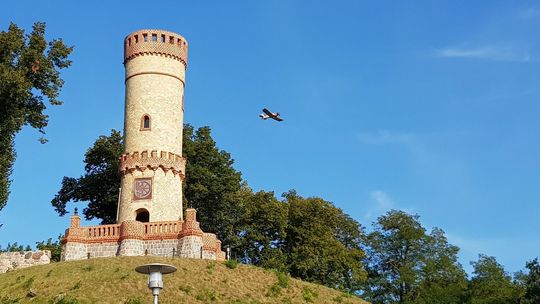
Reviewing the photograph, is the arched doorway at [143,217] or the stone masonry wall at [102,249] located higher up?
the arched doorway at [143,217]

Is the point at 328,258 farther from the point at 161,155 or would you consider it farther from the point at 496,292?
the point at 161,155

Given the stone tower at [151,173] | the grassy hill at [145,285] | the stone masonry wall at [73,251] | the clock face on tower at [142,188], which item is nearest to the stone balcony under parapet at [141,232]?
the stone tower at [151,173]

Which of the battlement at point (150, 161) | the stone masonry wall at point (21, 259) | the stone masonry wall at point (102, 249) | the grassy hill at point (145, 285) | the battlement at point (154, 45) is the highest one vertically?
the battlement at point (154, 45)

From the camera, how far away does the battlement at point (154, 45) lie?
5103 centimetres

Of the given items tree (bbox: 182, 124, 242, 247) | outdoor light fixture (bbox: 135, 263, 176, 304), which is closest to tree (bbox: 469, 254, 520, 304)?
tree (bbox: 182, 124, 242, 247)

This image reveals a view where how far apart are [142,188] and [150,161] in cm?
166

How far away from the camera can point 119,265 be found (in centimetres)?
4088

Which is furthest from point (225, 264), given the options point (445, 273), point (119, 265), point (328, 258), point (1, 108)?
point (445, 273)

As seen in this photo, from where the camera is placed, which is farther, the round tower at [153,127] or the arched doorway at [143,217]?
the arched doorway at [143,217]

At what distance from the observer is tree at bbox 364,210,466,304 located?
202 ft

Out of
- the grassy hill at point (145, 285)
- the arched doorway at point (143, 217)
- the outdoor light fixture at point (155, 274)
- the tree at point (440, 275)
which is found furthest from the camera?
the tree at point (440, 275)

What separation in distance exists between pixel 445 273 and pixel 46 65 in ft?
112

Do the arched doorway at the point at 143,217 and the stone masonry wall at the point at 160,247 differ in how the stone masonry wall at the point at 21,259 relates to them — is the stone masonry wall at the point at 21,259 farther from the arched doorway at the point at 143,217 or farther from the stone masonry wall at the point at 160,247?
the arched doorway at the point at 143,217

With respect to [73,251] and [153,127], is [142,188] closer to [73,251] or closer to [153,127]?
[153,127]
